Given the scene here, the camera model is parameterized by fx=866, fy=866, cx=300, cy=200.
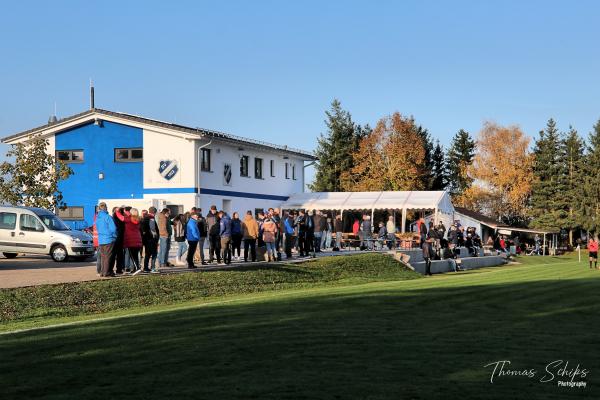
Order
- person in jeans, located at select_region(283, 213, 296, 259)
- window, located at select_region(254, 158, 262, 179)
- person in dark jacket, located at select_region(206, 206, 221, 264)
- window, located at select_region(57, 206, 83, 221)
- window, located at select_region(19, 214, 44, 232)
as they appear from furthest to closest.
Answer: window, located at select_region(254, 158, 262, 179), window, located at select_region(57, 206, 83, 221), person in jeans, located at select_region(283, 213, 296, 259), window, located at select_region(19, 214, 44, 232), person in dark jacket, located at select_region(206, 206, 221, 264)

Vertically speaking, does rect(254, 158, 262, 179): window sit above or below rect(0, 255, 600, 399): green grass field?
above

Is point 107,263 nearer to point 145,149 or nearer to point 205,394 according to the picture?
point 205,394

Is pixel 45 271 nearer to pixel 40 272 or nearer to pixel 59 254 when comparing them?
pixel 40 272

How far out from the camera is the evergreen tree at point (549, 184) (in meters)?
90.3

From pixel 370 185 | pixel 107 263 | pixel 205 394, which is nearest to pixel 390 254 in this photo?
pixel 107 263

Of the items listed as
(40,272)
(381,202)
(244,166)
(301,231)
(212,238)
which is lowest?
(40,272)

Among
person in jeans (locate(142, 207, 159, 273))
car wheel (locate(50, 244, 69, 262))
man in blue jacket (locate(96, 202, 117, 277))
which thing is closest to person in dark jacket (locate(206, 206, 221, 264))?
person in jeans (locate(142, 207, 159, 273))

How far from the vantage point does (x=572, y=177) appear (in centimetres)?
9450

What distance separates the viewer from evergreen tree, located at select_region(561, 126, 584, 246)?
9188cm

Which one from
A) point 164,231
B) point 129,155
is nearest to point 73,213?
point 129,155

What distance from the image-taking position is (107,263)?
23.0m
